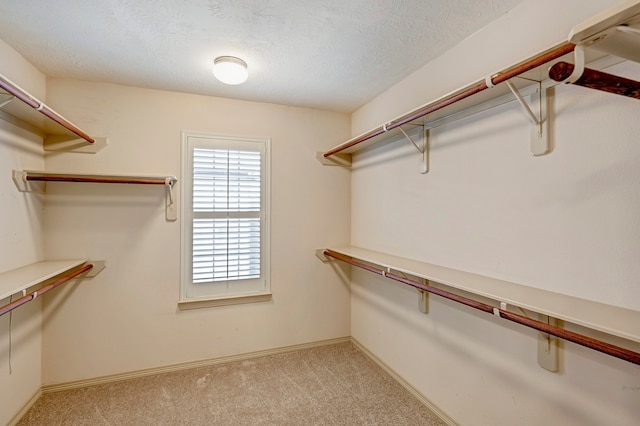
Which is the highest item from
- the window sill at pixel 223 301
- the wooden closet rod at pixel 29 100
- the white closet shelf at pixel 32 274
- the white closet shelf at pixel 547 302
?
the wooden closet rod at pixel 29 100

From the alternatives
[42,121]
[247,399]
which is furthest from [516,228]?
[42,121]

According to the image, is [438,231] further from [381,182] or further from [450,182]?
[381,182]

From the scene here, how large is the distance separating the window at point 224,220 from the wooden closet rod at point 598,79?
7.88 ft

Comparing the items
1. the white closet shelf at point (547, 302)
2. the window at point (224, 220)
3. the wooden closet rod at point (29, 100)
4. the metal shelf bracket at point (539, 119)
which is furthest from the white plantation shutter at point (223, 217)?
the metal shelf bracket at point (539, 119)

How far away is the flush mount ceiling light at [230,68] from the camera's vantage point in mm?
2070

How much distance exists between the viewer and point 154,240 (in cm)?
261

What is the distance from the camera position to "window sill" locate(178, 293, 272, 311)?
2695mm

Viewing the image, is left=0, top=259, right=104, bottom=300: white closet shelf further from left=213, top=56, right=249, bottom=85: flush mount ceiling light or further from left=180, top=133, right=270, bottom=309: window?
left=213, top=56, right=249, bottom=85: flush mount ceiling light

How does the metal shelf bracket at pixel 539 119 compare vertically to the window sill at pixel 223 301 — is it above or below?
above

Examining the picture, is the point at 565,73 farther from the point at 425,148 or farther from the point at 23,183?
the point at 23,183

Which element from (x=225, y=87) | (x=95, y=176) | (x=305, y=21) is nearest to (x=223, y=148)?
(x=225, y=87)

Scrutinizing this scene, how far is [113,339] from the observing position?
2510mm

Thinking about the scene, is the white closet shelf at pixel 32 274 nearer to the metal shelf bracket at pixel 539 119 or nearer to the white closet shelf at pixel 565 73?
the white closet shelf at pixel 565 73

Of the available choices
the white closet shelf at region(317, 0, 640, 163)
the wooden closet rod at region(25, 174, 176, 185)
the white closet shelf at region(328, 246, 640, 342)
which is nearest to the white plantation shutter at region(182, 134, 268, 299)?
the wooden closet rod at region(25, 174, 176, 185)
